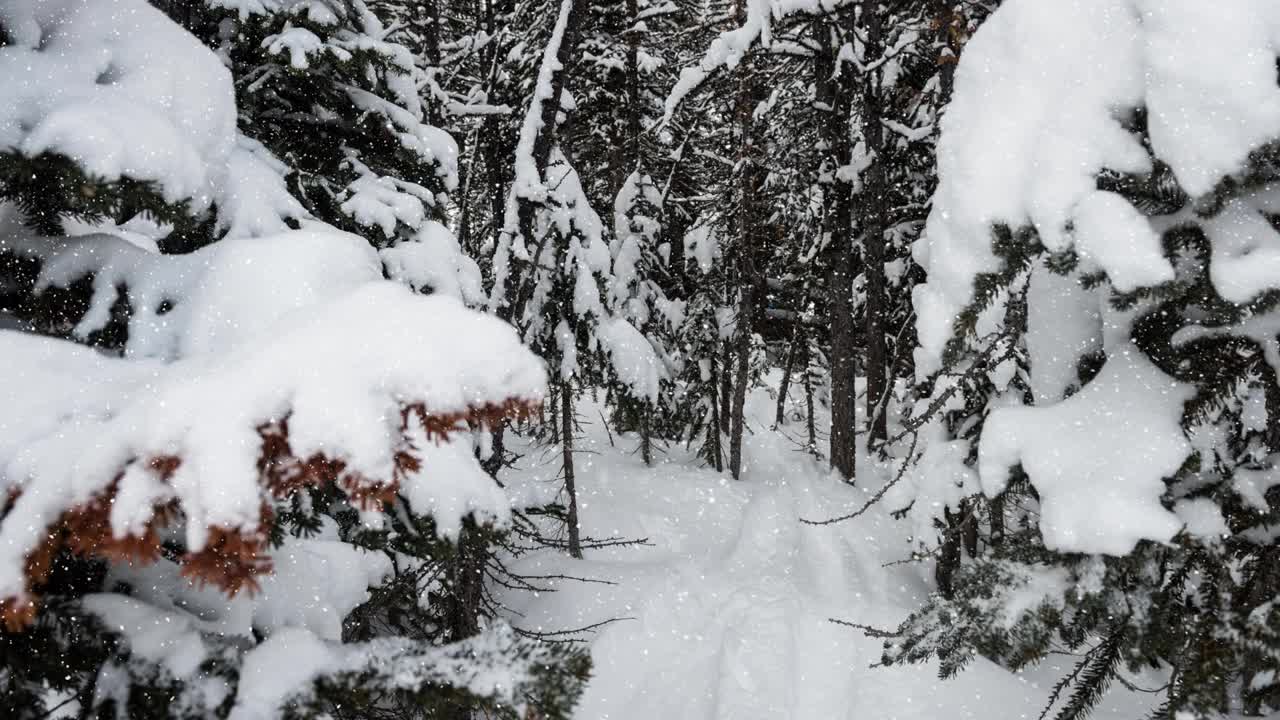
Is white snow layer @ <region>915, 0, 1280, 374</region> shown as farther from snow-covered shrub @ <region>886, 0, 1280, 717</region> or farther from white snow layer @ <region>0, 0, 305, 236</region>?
white snow layer @ <region>0, 0, 305, 236</region>

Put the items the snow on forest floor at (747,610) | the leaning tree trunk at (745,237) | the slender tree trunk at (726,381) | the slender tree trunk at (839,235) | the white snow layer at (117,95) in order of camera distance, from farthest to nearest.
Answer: the slender tree trunk at (726,381) → the leaning tree trunk at (745,237) → the slender tree trunk at (839,235) → the snow on forest floor at (747,610) → the white snow layer at (117,95)

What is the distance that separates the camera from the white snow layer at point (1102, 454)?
243 centimetres

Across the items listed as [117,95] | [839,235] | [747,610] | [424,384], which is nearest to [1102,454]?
[424,384]

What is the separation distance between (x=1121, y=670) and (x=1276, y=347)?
760 cm

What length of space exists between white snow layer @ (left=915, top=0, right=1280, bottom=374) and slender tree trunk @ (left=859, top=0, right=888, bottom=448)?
6.95 m

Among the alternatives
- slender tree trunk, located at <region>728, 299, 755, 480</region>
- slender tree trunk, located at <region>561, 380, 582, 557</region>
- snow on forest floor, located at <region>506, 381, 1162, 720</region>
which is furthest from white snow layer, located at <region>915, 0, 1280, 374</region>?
slender tree trunk, located at <region>728, 299, 755, 480</region>

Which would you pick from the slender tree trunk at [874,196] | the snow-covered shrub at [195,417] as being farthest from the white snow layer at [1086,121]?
the slender tree trunk at [874,196]

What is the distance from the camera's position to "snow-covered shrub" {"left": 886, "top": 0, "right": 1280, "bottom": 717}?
7.54ft

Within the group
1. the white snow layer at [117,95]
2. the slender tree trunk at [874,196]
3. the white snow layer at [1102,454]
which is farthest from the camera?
the slender tree trunk at [874,196]

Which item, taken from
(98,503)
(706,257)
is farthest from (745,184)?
(98,503)

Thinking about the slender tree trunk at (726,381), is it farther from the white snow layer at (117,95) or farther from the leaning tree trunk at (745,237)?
the white snow layer at (117,95)

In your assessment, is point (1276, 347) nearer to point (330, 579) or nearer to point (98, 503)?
point (98, 503)

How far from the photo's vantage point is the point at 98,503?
151 cm

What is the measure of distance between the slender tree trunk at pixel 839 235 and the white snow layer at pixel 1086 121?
8.12 meters
